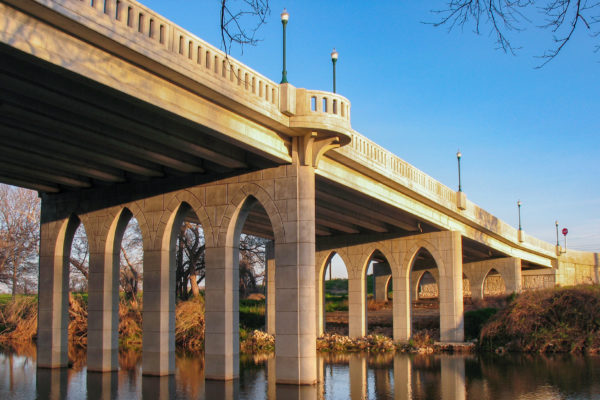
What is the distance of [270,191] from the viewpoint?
74.3 feet

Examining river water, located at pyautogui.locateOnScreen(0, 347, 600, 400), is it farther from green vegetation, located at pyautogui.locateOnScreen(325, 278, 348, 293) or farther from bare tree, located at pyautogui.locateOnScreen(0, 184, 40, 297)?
green vegetation, located at pyautogui.locateOnScreen(325, 278, 348, 293)

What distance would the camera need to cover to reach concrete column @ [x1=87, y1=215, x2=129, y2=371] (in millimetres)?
Answer: 25031

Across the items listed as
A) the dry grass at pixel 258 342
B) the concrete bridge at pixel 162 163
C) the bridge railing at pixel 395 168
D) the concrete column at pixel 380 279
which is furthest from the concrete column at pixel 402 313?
the concrete column at pixel 380 279

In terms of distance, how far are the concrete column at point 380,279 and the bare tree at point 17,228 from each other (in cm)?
3048

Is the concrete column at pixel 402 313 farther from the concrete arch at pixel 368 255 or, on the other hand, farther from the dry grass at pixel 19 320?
the dry grass at pixel 19 320

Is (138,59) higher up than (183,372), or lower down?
higher up

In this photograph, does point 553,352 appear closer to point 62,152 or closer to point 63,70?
point 62,152

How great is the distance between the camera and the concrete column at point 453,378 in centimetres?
1823

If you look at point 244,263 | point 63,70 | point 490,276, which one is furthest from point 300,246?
point 490,276

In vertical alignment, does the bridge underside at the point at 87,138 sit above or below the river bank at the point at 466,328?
above

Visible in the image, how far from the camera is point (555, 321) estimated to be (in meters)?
33.8

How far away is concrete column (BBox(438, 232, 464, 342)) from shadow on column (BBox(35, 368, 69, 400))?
22909 millimetres

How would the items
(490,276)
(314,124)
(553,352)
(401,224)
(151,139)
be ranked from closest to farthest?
(151,139) → (314,124) → (553,352) → (401,224) → (490,276)

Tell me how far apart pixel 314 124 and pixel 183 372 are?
34.9 feet
